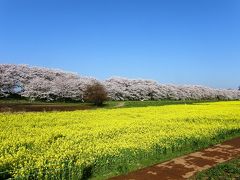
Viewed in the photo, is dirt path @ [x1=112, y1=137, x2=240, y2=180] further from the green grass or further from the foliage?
the foliage

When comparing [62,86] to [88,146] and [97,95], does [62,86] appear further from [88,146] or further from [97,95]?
[88,146]

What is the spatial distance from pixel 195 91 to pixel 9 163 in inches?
3856

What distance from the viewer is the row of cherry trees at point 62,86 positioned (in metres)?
64.9

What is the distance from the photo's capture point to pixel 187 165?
15.8m

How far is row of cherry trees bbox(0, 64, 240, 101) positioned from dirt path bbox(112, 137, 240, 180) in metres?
49.4

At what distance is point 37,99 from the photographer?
6500cm

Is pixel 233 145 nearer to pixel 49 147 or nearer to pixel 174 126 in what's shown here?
pixel 174 126

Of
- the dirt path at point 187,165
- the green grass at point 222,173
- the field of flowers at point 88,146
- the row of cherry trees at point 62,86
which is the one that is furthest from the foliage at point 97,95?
the green grass at point 222,173

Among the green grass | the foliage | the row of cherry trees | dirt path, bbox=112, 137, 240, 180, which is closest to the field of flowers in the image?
dirt path, bbox=112, 137, 240, 180

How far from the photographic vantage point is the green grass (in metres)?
13.5

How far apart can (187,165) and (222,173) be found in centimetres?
201

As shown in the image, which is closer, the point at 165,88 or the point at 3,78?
the point at 3,78

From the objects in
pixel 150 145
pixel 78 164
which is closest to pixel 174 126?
pixel 150 145

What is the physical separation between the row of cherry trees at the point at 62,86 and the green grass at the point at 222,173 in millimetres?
52711
